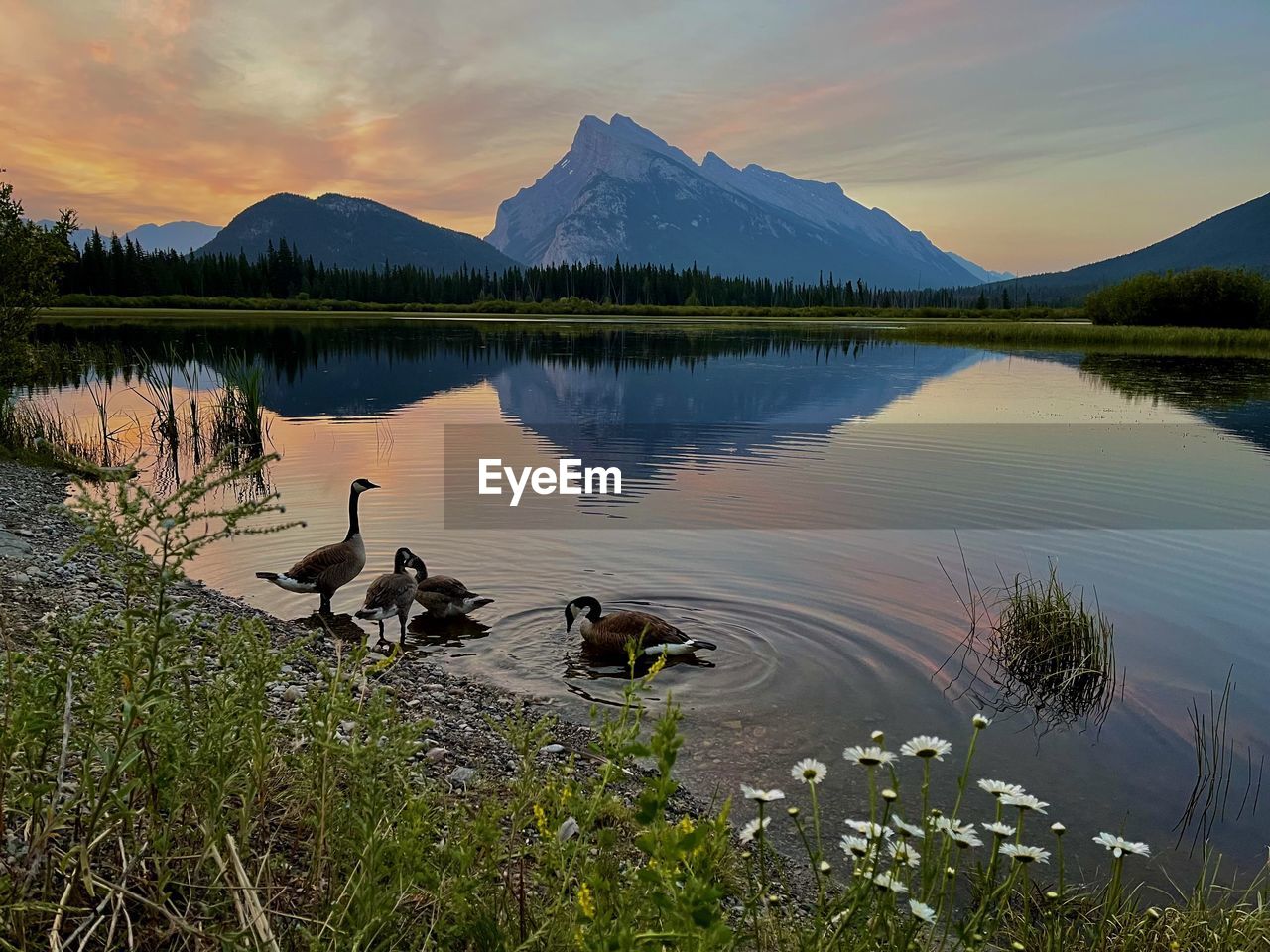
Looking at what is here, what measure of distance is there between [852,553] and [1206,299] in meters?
105

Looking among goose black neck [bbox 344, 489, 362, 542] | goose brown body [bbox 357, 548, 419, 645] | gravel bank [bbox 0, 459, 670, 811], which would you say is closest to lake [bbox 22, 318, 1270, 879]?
gravel bank [bbox 0, 459, 670, 811]

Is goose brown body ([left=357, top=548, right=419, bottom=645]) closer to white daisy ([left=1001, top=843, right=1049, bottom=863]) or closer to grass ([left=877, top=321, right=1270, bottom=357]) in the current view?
white daisy ([left=1001, top=843, right=1049, bottom=863])

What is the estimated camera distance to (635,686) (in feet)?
13.1

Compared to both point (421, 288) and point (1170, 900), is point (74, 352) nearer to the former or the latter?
point (1170, 900)

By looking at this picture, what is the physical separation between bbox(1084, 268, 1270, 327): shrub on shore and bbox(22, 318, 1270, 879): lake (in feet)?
225

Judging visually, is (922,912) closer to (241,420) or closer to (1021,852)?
(1021,852)

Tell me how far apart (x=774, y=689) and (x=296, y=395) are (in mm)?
34824

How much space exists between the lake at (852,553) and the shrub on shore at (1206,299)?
6860 centimetres

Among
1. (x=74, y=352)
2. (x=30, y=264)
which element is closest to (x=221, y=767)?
(x=30, y=264)

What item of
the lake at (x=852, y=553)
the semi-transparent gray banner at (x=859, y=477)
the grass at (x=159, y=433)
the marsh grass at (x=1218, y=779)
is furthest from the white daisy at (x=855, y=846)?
the grass at (x=159, y=433)

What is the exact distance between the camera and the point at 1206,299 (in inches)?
3812

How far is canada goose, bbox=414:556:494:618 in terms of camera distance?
12320 mm

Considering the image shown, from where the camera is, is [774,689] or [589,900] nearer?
[589,900]

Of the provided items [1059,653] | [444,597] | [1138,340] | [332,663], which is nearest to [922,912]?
[1059,653]
